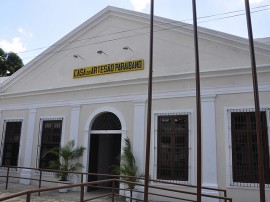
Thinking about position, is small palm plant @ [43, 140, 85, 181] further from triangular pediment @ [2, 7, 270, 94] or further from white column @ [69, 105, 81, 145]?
triangular pediment @ [2, 7, 270, 94]

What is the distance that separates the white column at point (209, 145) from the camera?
27.9ft

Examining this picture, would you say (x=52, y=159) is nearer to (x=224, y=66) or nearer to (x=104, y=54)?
(x=104, y=54)

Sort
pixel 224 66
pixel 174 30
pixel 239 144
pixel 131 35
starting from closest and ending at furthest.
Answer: pixel 239 144
pixel 224 66
pixel 174 30
pixel 131 35

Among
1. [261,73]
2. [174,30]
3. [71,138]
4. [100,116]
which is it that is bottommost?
[71,138]

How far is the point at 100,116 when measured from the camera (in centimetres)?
1120

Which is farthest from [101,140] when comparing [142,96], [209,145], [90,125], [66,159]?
[209,145]

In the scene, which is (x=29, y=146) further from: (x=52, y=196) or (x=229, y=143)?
(x=229, y=143)

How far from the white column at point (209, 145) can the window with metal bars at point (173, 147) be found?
563mm

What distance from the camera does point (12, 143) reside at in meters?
13.2

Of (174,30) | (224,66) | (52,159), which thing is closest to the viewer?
(224,66)

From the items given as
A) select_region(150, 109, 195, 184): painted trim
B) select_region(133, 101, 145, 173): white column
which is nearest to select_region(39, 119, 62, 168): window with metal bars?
select_region(133, 101, 145, 173): white column

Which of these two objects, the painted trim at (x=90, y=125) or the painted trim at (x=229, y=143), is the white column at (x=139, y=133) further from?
the painted trim at (x=229, y=143)

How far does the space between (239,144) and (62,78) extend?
758 cm

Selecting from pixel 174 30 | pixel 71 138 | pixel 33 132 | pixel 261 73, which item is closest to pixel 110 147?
pixel 71 138
